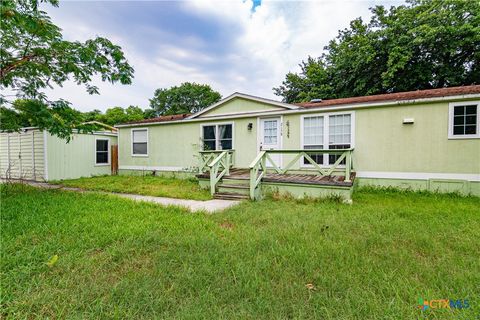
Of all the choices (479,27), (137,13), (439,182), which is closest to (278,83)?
(479,27)

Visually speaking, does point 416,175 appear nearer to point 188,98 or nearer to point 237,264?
point 237,264

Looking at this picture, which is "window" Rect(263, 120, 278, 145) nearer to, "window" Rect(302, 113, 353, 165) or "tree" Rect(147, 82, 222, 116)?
"window" Rect(302, 113, 353, 165)

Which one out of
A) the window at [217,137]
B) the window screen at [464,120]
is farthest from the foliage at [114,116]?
the window screen at [464,120]

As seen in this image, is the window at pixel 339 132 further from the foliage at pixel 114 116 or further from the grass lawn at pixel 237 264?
the foliage at pixel 114 116

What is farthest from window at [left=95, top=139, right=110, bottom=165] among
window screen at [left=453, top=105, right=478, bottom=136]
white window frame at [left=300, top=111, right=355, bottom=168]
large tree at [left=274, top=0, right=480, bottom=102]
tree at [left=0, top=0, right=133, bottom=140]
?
large tree at [left=274, top=0, right=480, bottom=102]

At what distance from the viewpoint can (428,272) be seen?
7.31 feet

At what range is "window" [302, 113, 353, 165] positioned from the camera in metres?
7.07

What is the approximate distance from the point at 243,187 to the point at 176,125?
5.34m

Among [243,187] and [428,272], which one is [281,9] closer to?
[243,187]

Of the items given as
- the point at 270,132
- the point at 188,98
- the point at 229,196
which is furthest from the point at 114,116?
the point at 229,196

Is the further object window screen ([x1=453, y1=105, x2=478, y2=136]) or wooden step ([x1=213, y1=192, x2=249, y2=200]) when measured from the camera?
wooden step ([x1=213, y1=192, x2=249, y2=200])

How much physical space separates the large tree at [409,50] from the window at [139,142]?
13390mm

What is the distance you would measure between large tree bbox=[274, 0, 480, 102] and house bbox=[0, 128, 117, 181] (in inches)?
617

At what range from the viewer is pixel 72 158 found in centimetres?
971
